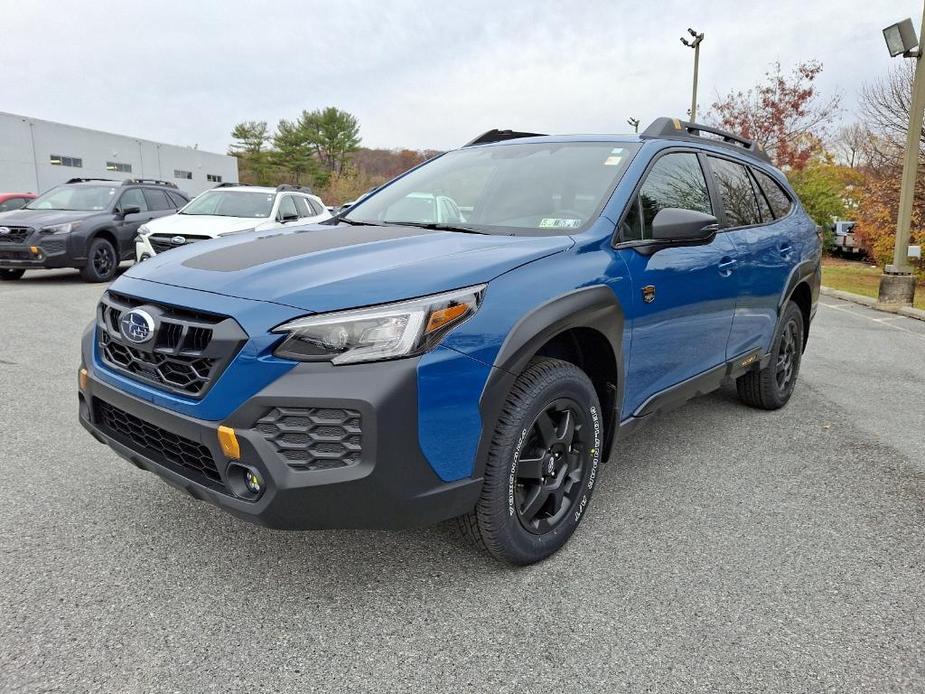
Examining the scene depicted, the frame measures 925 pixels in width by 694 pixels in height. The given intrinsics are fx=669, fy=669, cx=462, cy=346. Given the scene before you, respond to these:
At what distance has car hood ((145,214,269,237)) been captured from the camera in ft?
30.5

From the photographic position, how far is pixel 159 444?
2.34 metres

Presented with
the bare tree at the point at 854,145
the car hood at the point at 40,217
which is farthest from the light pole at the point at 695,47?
the car hood at the point at 40,217

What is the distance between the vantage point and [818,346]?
720 cm

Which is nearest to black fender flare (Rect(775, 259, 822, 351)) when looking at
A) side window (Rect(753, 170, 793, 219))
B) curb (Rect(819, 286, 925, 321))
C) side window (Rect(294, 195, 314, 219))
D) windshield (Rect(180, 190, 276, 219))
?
side window (Rect(753, 170, 793, 219))

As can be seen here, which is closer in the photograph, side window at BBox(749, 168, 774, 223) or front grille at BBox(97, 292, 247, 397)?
front grille at BBox(97, 292, 247, 397)

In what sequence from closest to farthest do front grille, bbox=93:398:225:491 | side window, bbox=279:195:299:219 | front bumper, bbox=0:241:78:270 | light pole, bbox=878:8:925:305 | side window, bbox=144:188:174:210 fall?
front grille, bbox=93:398:225:491, front bumper, bbox=0:241:78:270, light pole, bbox=878:8:925:305, side window, bbox=279:195:299:219, side window, bbox=144:188:174:210

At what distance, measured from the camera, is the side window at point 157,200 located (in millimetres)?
12250

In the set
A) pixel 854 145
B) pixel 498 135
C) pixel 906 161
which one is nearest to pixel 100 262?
pixel 498 135

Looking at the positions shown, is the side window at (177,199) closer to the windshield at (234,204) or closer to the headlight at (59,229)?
the windshield at (234,204)

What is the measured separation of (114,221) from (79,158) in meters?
34.4

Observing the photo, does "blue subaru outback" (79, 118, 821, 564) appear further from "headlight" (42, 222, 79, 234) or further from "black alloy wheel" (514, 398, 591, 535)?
"headlight" (42, 222, 79, 234)

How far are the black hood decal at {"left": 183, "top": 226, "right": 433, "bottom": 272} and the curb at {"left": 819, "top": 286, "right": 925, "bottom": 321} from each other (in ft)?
32.3

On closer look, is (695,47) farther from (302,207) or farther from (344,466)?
(344,466)

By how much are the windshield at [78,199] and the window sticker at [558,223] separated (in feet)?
34.8
